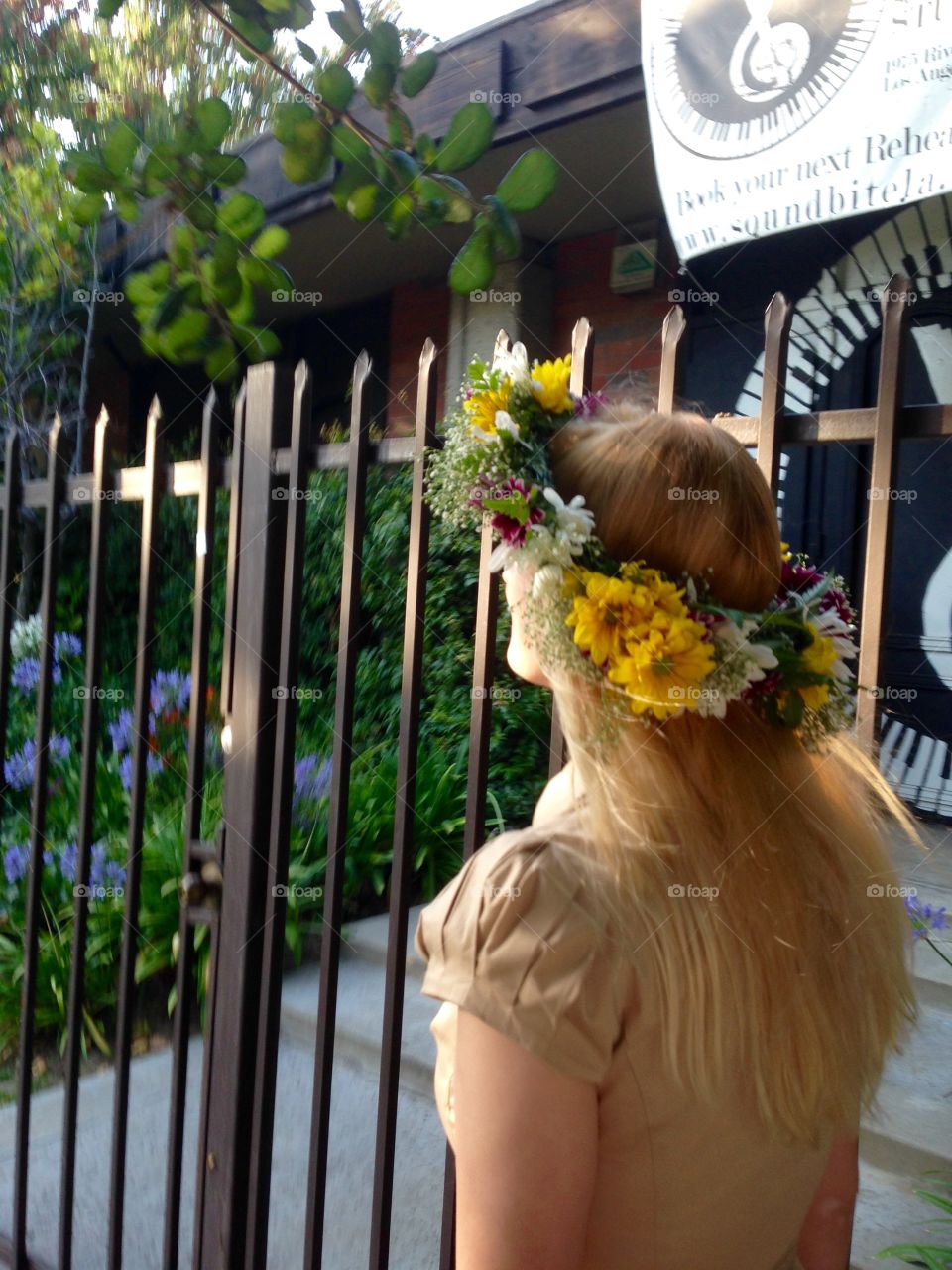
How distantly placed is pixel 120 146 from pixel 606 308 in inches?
179

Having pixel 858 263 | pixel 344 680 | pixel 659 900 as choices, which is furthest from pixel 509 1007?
pixel 858 263

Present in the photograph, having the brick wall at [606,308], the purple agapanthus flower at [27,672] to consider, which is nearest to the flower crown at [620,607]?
the purple agapanthus flower at [27,672]

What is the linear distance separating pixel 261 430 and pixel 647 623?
1.17 meters

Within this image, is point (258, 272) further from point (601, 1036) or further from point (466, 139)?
point (601, 1036)

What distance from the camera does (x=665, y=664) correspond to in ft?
3.41

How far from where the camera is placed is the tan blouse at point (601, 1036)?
96 cm

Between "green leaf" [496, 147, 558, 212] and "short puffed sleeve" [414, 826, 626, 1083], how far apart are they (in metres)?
1.00

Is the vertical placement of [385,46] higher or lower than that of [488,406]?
higher

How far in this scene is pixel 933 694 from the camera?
4672mm

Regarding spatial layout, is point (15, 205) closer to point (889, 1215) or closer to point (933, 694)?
point (933, 694)

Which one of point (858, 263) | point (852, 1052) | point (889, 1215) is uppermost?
point (858, 263)

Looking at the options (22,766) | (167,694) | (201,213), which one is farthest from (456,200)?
(22,766)

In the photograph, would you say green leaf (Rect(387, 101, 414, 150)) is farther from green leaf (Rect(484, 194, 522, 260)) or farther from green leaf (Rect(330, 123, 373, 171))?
green leaf (Rect(484, 194, 522, 260))

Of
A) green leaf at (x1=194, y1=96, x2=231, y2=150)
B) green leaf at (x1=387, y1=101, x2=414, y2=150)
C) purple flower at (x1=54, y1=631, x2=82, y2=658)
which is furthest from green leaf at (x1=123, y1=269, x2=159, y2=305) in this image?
purple flower at (x1=54, y1=631, x2=82, y2=658)
